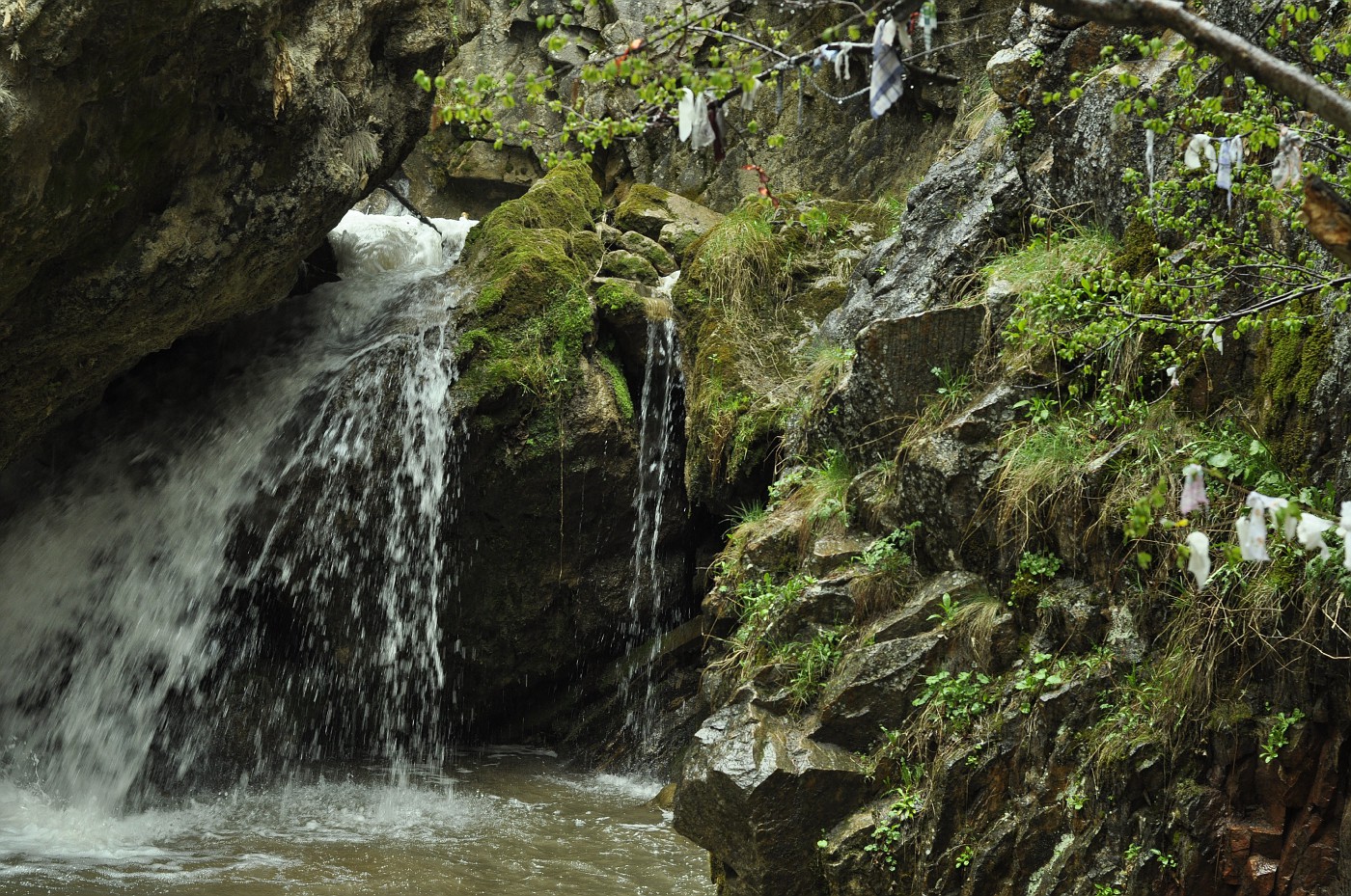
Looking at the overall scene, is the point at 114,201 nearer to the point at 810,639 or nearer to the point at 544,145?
the point at 810,639

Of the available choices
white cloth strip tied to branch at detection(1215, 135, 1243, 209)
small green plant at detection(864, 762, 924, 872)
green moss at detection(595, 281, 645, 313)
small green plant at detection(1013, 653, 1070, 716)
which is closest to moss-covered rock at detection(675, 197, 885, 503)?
green moss at detection(595, 281, 645, 313)

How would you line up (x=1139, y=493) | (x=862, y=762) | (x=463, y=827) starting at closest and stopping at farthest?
(x=1139, y=493) → (x=862, y=762) → (x=463, y=827)

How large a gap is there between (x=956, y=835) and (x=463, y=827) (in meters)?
3.94

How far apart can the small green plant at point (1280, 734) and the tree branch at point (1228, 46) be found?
2699 mm

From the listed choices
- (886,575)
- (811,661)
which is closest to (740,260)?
(886,575)

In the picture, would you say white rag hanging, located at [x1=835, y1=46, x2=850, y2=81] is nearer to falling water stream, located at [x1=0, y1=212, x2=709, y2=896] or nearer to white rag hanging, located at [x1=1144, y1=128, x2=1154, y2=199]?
white rag hanging, located at [x1=1144, y1=128, x2=1154, y2=199]

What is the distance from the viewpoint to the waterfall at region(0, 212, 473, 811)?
30.0ft

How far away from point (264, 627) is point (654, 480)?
12.5 feet

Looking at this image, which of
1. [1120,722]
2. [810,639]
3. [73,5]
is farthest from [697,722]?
[73,5]

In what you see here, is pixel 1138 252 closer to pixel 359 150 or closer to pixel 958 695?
pixel 958 695

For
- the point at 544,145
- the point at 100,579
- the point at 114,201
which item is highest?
the point at 544,145

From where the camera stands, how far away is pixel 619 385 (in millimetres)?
10430

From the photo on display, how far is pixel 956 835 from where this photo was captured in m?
5.51

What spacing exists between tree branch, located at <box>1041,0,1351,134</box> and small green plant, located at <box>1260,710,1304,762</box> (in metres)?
2.70
